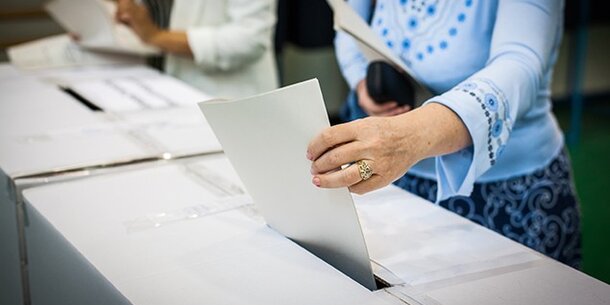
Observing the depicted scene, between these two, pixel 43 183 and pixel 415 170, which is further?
pixel 415 170

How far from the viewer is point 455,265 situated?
3.35 ft

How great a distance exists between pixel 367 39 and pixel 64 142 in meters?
0.62

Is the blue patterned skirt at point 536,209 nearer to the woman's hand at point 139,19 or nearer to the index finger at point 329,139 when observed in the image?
the index finger at point 329,139

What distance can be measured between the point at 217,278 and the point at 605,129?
3824mm

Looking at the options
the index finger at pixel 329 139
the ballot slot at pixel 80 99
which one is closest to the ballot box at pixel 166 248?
the index finger at pixel 329 139

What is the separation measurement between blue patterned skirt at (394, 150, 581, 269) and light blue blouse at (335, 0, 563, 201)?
0.02 m

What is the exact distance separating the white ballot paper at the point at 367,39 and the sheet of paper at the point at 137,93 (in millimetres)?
630

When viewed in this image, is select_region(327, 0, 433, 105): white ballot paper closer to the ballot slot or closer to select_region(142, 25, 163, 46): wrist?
the ballot slot

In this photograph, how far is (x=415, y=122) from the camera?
1022 mm

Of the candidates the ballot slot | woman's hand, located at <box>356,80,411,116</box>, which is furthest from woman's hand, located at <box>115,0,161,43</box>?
woman's hand, located at <box>356,80,411,116</box>

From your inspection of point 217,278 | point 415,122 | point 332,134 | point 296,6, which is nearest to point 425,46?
point 415,122

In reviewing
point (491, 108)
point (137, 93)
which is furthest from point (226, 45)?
point (491, 108)

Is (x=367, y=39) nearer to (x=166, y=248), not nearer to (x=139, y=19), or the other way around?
(x=166, y=248)

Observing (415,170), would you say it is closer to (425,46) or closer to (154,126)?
(425,46)
